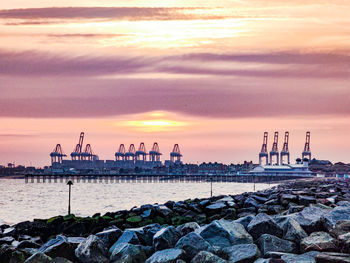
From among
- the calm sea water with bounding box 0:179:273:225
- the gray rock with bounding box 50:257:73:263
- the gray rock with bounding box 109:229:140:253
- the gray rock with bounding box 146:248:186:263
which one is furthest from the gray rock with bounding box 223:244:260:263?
the calm sea water with bounding box 0:179:273:225

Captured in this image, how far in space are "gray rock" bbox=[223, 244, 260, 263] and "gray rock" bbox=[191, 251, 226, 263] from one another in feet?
1.29

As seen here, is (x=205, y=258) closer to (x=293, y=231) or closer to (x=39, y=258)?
(x=293, y=231)

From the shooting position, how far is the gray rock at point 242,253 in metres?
11.2

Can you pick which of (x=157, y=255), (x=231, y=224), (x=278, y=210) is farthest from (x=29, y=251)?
(x=278, y=210)

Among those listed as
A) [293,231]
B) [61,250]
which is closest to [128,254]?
[61,250]

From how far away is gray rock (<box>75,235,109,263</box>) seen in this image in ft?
40.5

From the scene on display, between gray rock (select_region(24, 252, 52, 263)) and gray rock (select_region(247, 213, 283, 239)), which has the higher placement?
gray rock (select_region(247, 213, 283, 239))

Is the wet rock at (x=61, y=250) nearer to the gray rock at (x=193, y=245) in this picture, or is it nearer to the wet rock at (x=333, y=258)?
the gray rock at (x=193, y=245)

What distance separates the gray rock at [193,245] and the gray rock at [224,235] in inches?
20.4

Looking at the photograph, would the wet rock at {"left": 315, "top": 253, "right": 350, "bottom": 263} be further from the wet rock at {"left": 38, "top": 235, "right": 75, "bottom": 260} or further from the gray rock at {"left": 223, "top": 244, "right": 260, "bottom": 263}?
the wet rock at {"left": 38, "top": 235, "right": 75, "bottom": 260}

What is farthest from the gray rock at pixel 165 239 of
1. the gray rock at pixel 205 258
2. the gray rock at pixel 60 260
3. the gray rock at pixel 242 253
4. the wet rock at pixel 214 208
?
the wet rock at pixel 214 208

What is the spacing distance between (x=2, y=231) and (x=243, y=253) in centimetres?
1129

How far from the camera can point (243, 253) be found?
37.3 feet

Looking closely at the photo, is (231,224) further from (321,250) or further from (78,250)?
(78,250)
